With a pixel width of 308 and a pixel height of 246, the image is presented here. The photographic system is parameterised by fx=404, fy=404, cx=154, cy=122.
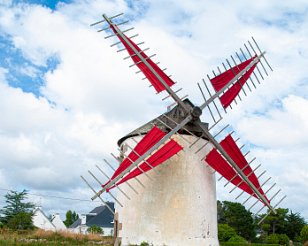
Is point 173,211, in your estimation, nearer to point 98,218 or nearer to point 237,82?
point 237,82

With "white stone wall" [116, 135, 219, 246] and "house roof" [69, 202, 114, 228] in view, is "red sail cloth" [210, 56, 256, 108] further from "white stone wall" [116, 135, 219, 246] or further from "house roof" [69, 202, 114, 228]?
"house roof" [69, 202, 114, 228]

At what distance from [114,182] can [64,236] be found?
612 cm

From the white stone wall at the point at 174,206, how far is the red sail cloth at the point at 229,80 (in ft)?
4.68

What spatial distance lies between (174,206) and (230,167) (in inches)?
68.8

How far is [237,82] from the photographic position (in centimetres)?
1049

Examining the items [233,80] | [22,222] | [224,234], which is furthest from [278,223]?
[233,80]

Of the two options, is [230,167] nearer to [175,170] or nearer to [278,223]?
[175,170]

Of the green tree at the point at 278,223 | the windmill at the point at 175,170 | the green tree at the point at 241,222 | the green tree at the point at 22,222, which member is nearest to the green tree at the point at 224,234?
the green tree at the point at 241,222

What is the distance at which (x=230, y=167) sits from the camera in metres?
9.89

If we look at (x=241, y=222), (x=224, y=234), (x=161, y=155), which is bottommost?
(x=224, y=234)

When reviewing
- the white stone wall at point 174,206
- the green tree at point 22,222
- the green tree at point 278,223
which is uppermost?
the green tree at point 278,223

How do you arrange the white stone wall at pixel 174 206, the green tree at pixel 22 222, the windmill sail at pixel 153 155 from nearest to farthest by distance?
the windmill sail at pixel 153 155 < the white stone wall at pixel 174 206 < the green tree at pixel 22 222

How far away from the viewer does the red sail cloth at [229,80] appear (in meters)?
10.2

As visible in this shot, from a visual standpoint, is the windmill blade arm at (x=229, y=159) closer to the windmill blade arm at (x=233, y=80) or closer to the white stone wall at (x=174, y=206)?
the white stone wall at (x=174, y=206)
